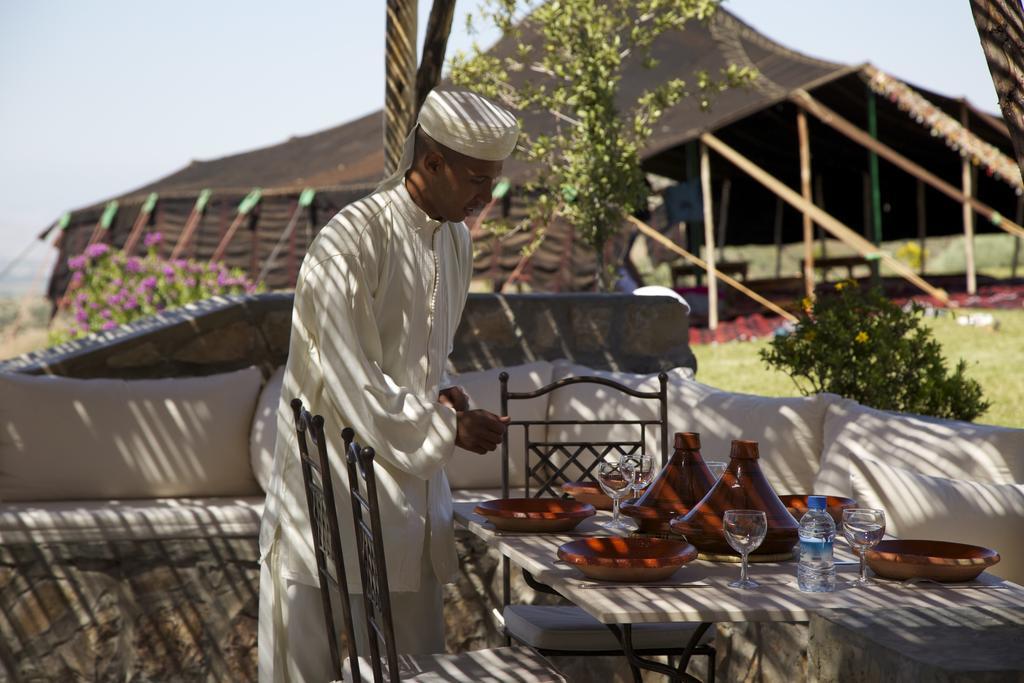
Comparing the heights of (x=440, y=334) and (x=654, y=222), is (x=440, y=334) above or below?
below

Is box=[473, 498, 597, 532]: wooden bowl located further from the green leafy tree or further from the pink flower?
the pink flower

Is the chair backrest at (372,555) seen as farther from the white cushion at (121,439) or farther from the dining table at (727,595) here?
the white cushion at (121,439)

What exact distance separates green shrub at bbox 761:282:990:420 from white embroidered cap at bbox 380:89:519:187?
2.83 m

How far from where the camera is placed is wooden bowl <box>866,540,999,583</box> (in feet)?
6.95

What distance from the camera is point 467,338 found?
4.99 meters

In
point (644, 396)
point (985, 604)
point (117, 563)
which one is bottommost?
point (117, 563)

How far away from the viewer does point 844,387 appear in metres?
4.94

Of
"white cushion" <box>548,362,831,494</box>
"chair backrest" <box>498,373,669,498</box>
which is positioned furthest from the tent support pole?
"chair backrest" <box>498,373,669,498</box>

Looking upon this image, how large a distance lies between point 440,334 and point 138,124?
216 feet

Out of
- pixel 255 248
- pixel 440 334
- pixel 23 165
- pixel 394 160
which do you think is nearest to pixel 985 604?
pixel 440 334

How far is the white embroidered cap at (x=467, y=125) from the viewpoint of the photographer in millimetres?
2377

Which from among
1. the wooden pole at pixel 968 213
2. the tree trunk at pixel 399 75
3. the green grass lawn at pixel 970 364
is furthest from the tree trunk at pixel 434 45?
the wooden pole at pixel 968 213

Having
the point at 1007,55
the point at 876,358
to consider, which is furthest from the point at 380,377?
the point at 876,358

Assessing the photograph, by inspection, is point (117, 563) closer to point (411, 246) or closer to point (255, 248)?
point (411, 246)
